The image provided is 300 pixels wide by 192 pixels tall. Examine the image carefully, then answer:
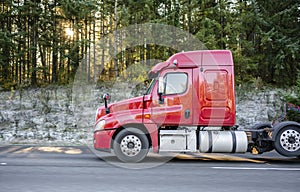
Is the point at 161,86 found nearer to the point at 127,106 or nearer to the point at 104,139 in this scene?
the point at 127,106

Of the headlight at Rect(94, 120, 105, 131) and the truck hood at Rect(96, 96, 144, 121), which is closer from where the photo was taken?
the headlight at Rect(94, 120, 105, 131)

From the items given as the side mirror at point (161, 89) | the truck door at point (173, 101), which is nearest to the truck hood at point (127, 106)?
the truck door at point (173, 101)

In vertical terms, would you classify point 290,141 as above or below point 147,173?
above

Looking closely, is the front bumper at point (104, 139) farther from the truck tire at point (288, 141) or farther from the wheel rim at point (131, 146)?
the truck tire at point (288, 141)

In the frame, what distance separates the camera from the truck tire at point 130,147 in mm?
9250

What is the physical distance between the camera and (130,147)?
9.27 m

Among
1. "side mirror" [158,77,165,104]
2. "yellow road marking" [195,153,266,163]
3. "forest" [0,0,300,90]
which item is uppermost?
"forest" [0,0,300,90]

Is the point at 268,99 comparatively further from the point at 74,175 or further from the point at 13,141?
the point at 74,175

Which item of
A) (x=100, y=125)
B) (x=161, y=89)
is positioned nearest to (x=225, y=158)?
(x=161, y=89)

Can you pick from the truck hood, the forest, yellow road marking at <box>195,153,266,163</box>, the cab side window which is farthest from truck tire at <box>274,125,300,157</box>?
the forest

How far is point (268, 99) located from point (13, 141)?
14570mm

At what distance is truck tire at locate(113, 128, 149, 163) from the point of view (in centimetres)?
925

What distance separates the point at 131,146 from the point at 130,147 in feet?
0.12

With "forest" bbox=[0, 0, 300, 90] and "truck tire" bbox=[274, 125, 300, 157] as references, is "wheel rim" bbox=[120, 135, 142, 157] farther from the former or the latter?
"forest" bbox=[0, 0, 300, 90]
